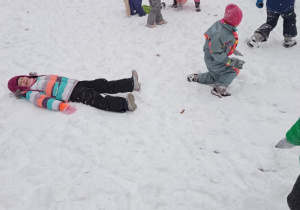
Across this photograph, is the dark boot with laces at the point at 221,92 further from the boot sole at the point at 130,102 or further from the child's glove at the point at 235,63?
the boot sole at the point at 130,102

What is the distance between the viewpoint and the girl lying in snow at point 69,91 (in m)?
3.89

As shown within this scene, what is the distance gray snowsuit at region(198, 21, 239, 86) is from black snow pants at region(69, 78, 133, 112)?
144cm

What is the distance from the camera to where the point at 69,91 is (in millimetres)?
4137

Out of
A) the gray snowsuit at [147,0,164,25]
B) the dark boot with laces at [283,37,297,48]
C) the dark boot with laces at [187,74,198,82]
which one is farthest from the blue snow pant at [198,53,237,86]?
the gray snowsuit at [147,0,164,25]

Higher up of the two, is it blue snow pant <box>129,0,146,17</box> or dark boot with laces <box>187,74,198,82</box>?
blue snow pant <box>129,0,146,17</box>

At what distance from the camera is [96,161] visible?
3.07 metres

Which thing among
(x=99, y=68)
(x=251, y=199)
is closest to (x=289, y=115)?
(x=251, y=199)

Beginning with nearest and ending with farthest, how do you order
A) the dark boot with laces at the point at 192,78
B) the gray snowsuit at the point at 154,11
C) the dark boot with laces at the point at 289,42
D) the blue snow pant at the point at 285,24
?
the dark boot with laces at the point at 192,78
the blue snow pant at the point at 285,24
the dark boot with laces at the point at 289,42
the gray snowsuit at the point at 154,11

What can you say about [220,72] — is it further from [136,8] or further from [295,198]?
[136,8]

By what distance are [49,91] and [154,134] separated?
1981 millimetres

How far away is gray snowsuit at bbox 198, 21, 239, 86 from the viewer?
376 cm

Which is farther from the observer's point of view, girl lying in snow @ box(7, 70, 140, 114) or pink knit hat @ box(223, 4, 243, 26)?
girl lying in snow @ box(7, 70, 140, 114)

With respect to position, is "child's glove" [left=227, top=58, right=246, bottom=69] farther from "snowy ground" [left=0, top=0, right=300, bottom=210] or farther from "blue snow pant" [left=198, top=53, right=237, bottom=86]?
"snowy ground" [left=0, top=0, right=300, bottom=210]

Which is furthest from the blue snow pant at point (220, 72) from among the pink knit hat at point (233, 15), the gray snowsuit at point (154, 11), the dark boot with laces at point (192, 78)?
the gray snowsuit at point (154, 11)
